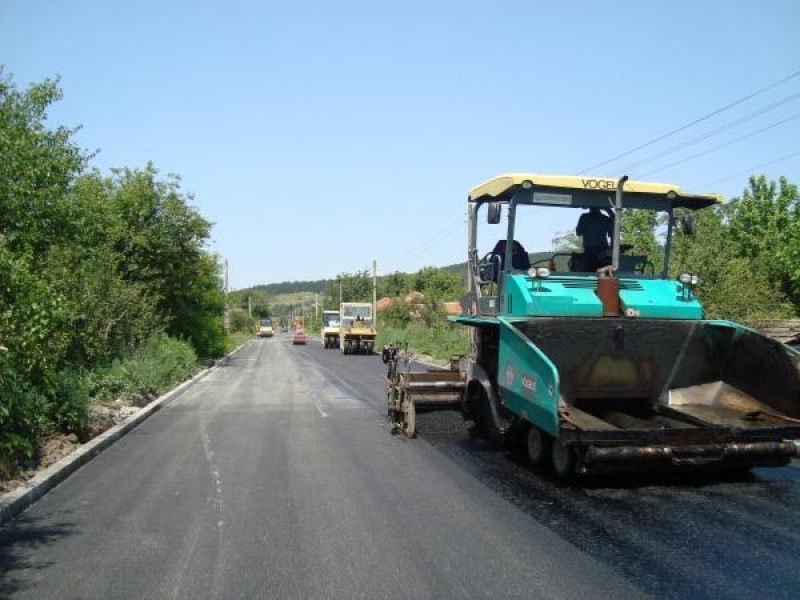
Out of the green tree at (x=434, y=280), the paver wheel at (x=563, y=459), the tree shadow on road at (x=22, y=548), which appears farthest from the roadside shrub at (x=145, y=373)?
the green tree at (x=434, y=280)

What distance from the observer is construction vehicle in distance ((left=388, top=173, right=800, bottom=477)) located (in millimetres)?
6805

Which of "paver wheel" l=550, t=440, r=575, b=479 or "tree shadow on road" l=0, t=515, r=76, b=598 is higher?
"paver wheel" l=550, t=440, r=575, b=479

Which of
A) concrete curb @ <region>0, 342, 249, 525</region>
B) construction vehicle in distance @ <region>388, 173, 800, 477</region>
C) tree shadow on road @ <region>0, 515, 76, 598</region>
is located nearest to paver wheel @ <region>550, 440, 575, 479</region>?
construction vehicle in distance @ <region>388, 173, 800, 477</region>

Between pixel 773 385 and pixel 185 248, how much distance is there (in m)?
24.6

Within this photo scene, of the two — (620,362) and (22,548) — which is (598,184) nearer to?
(620,362)

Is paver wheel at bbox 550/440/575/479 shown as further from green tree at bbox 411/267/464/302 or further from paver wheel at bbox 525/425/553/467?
green tree at bbox 411/267/464/302

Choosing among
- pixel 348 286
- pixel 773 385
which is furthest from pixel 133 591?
pixel 348 286

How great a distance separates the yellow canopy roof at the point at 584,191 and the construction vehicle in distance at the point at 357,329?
3347 cm

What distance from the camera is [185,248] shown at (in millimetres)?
28578

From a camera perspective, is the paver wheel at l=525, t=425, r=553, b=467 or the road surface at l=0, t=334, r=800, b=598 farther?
the paver wheel at l=525, t=425, r=553, b=467

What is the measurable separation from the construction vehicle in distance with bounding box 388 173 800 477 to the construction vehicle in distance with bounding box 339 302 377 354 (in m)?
32.7

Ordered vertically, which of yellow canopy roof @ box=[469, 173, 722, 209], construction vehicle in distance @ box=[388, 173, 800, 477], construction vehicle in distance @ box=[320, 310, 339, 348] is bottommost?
construction vehicle in distance @ box=[320, 310, 339, 348]

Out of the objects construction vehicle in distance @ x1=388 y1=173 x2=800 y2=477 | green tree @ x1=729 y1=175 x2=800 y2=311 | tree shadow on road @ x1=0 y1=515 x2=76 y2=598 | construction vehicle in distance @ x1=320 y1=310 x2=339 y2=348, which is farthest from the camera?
construction vehicle in distance @ x1=320 y1=310 x2=339 y2=348

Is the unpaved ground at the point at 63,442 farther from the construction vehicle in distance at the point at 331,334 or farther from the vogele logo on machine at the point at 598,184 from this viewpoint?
the construction vehicle in distance at the point at 331,334
